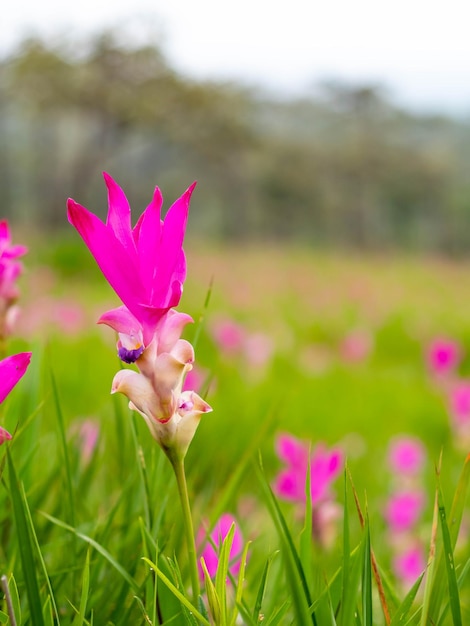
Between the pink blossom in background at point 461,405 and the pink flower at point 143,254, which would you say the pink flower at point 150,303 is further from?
the pink blossom in background at point 461,405

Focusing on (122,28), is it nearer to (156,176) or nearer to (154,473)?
(156,176)

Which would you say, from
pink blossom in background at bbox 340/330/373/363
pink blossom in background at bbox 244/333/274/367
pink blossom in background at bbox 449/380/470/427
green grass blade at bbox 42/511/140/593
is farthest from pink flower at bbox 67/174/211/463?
pink blossom in background at bbox 340/330/373/363

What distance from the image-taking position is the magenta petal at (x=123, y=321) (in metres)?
0.42

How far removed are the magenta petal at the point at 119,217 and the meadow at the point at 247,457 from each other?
5.2 inches

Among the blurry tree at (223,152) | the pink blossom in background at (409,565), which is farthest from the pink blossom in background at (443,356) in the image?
the blurry tree at (223,152)

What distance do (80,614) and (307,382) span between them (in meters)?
2.70

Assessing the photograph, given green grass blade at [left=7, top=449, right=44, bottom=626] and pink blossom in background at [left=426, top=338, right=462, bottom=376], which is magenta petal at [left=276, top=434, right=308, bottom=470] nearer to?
green grass blade at [left=7, top=449, right=44, bottom=626]

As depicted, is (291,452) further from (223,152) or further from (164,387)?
(223,152)

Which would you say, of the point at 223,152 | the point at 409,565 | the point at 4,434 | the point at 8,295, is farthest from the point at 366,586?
the point at 223,152

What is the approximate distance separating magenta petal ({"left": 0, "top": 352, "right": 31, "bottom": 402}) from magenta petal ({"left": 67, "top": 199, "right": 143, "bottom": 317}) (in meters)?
0.06

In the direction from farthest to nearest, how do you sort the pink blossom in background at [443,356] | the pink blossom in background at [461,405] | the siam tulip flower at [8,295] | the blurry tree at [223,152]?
the blurry tree at [223,152]
the pink blossom in background at [443,356]
the pink blossom in background at [461,405]
the siam tulip flower at [8,295]

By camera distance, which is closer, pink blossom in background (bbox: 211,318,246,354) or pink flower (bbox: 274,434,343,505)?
pink flower (bbox: 274,434,343,505)

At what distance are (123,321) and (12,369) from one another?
0.22ft

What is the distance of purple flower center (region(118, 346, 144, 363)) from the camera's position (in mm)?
418
